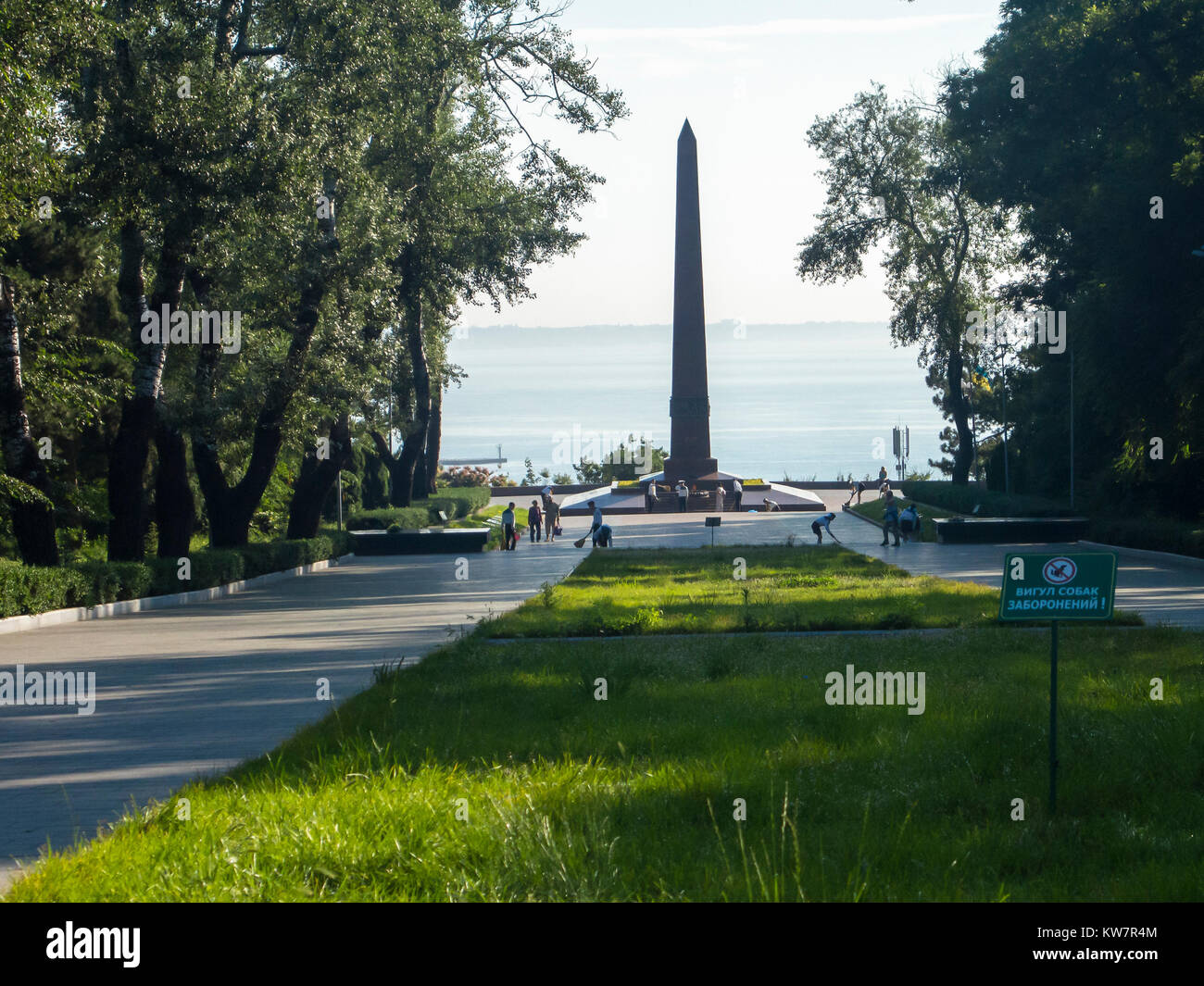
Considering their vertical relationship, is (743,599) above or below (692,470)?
below

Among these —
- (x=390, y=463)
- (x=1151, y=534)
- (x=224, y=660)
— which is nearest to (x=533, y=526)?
(x=390, y=463)

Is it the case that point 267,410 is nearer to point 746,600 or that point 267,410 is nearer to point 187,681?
point 746,600

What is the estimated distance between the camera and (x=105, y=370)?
31844mm

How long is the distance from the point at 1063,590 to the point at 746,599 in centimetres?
1197

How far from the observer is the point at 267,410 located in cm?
2650

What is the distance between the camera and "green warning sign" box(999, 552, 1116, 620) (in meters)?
6.63

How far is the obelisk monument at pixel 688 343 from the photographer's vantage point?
49.6 meters

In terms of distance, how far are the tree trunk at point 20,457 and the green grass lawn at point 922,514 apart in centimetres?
2674

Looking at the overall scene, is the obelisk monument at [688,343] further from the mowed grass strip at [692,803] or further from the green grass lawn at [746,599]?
the mowed grass strip at [692,803]

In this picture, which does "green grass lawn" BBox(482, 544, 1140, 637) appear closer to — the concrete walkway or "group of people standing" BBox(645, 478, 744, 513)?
the concrete walkway

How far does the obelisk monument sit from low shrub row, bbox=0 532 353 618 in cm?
2443
